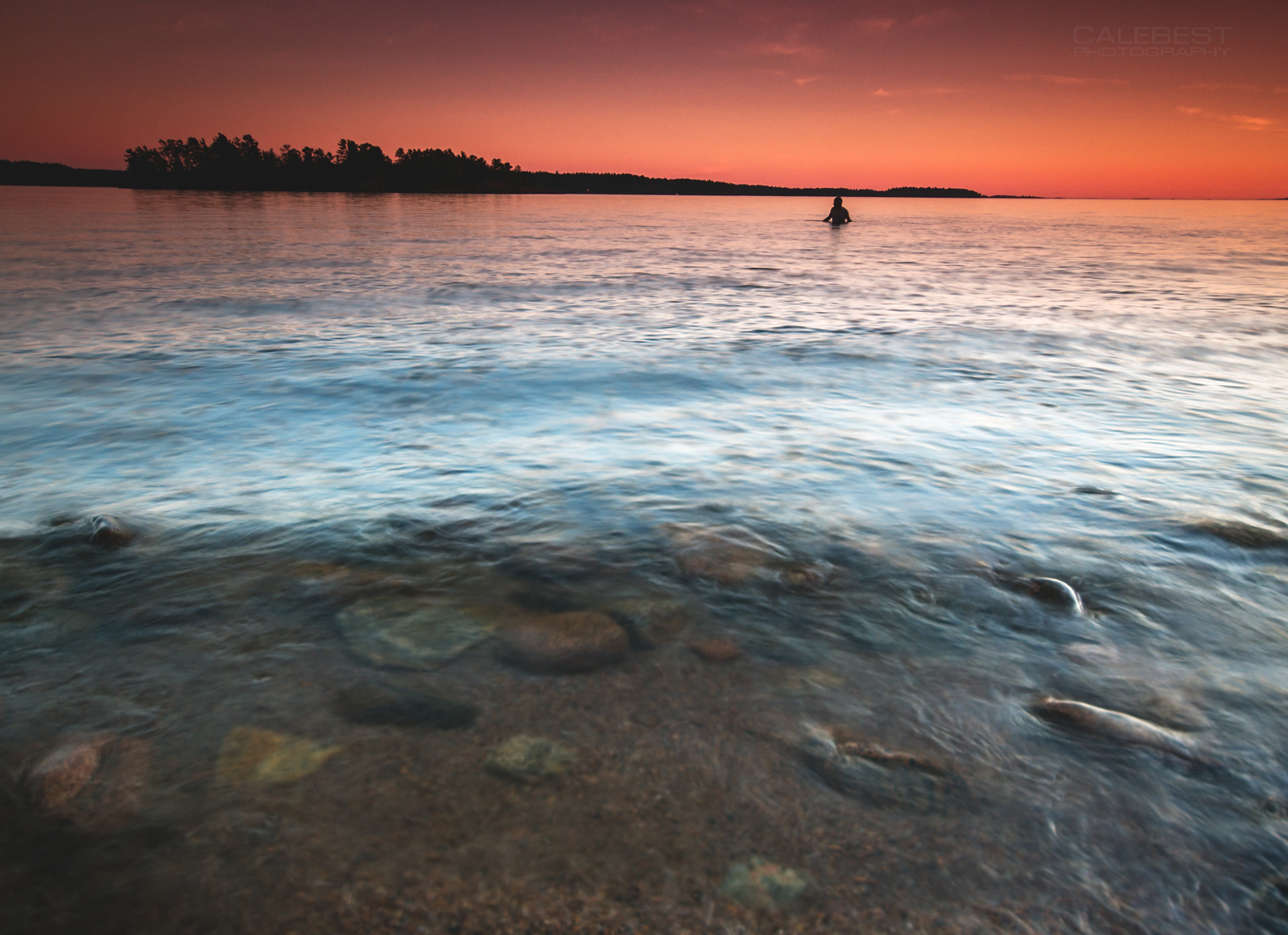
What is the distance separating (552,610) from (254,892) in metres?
1.52

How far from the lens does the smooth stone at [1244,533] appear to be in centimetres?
371

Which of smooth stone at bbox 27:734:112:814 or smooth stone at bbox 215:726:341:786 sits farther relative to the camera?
smooth stone at bbox 215:726:341:786

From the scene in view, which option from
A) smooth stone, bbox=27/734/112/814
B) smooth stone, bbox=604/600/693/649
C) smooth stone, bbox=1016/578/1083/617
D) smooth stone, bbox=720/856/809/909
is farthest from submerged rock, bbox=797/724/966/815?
smooth stone, bbox=27/734/112/814

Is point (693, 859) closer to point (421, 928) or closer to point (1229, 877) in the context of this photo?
point (421, 928)

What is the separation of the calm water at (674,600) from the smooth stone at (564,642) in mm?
103

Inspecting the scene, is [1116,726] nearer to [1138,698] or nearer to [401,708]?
[1138,698]

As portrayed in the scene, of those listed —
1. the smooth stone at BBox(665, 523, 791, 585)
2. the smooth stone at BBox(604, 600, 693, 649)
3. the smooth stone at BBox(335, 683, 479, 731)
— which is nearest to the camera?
the smooth stone at BBox(335, 683, 479, 731)

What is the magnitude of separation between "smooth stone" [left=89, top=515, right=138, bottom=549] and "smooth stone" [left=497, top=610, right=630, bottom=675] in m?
2.24

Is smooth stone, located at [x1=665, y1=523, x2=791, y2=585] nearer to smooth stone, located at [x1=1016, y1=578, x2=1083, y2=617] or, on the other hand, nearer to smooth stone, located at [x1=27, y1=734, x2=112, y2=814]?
smooth stone, located at [x1=1016, y1=578, x2=1083, y2=617]

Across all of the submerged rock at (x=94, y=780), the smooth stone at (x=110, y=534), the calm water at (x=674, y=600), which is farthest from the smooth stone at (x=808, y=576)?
the smooth stone at (x=110, y=534)

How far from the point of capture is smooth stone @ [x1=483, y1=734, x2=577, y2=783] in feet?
6.93

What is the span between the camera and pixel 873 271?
21.9 m

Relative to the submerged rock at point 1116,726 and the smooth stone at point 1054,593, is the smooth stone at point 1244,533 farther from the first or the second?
the submerged rock at point 1116,726

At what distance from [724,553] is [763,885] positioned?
6.40 ft
